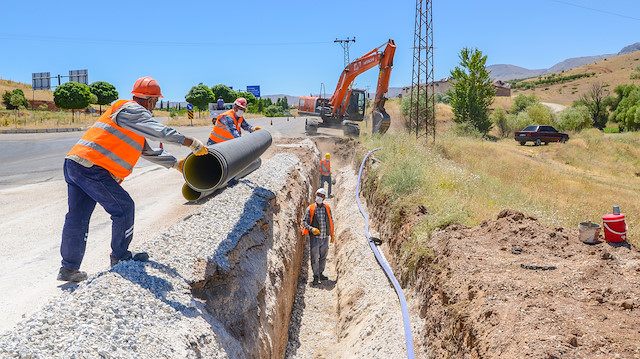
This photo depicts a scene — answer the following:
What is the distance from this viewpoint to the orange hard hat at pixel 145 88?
15.3ft

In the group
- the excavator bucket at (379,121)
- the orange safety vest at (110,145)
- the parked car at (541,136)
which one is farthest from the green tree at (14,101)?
the orange safety vest at (110,145)

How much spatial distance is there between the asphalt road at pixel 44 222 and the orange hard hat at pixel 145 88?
6.07 feet

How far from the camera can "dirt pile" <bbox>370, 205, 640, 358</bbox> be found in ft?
11.4

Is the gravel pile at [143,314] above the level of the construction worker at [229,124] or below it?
below

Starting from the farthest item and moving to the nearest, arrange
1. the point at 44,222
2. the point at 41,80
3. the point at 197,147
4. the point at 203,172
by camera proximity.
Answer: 1. the point at 41,80
2. the point at 44,222
3. the point at 203,172
4. the point at 197,147

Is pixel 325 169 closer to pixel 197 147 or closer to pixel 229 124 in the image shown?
pixel 229 124

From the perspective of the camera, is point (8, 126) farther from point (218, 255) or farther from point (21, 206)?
point (218, 255)

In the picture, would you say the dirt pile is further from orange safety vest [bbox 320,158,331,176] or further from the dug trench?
orange safety vest [bbox 320,158,331,176]

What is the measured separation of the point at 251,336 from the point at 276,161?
7.86 meters

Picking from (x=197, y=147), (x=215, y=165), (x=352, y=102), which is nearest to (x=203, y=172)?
(x=215, y=165)

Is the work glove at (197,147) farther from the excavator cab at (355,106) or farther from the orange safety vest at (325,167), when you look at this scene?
the excavator cab at (355,106)

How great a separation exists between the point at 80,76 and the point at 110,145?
5135 cm

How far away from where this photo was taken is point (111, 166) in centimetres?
439

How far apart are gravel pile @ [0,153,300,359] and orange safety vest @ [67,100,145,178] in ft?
3.42
